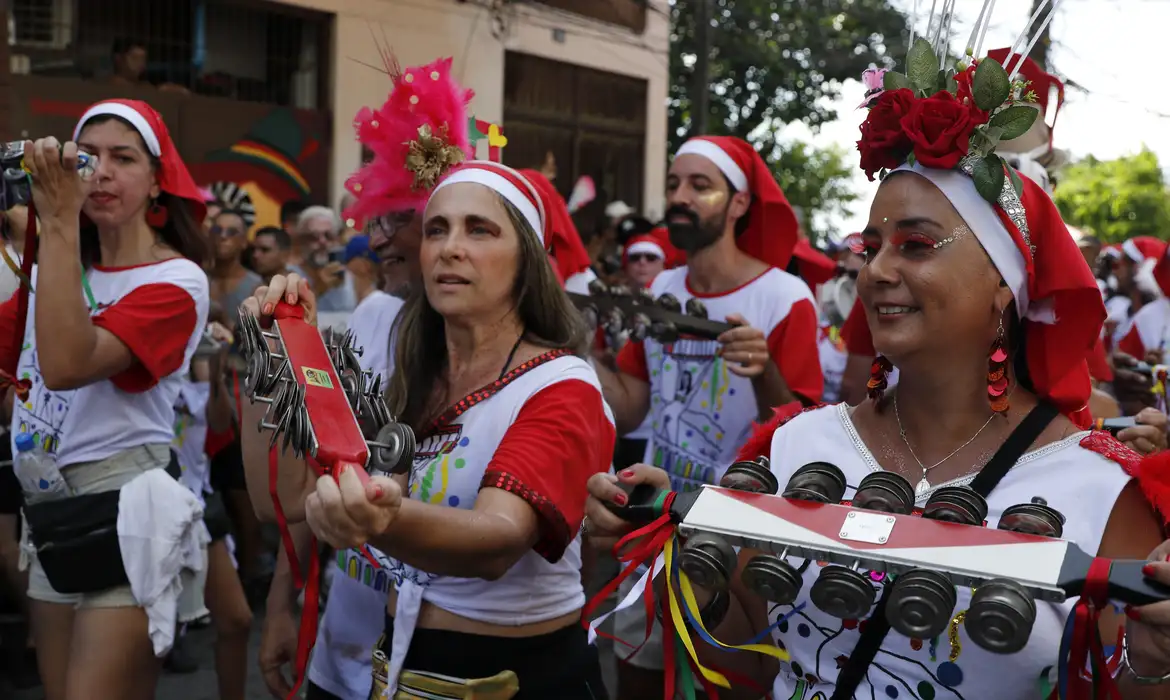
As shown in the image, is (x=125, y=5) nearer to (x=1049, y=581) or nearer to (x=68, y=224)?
(x=68, y=224)

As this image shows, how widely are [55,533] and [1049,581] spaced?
2.92 metres

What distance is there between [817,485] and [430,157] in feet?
6.82

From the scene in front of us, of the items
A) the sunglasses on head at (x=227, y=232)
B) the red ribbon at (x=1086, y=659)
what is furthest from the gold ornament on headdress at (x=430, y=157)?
the sunglasses on head at (x=227, y=232)

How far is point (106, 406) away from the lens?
3646mm

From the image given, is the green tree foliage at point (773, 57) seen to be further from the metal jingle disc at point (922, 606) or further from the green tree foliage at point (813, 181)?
the metal jingle disc at point (922, 606)

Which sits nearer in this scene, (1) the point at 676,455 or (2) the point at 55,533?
(2) the point at 55,533

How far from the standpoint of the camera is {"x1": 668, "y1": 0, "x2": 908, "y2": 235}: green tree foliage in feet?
59.7

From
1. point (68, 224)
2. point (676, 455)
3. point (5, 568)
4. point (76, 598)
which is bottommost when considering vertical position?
point (5, 568)

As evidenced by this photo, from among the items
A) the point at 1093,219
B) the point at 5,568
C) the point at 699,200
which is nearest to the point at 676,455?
the point at 699,200

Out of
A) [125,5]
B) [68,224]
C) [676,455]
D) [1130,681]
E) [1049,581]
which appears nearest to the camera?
[1049,581]

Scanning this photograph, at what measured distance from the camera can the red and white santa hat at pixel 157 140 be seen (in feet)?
12.7

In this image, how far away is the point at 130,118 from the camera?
3867mm

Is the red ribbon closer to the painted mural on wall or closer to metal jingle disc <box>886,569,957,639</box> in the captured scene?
metal jingle disc <box>886,569,957,639</box>

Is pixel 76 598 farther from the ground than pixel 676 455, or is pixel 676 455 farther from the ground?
pixel 676 455
